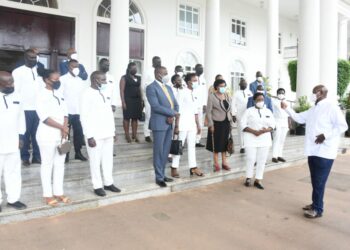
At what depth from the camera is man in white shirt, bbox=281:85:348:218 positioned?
452cm

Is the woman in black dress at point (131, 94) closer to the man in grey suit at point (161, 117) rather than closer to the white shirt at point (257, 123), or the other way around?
the man in grey suit at point (161, 117)

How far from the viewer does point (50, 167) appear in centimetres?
423

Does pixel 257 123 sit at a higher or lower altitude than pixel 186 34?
lower

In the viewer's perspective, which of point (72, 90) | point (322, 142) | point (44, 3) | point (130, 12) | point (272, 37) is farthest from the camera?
point (272, 37)

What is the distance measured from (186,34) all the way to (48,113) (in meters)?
11.4

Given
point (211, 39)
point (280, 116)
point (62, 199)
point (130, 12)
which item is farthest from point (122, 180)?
point (130, 12)

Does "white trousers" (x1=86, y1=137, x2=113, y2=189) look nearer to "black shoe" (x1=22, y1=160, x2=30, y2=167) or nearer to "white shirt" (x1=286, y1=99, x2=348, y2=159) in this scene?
"black shoe" (x1=22, y1=160, x2=30, y2=167)

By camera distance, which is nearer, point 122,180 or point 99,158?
point 99,158

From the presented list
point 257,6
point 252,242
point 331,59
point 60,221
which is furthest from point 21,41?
point 257,6

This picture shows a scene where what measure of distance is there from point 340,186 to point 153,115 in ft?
13.4

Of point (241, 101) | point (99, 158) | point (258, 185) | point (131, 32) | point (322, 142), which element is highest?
point (131, 32)

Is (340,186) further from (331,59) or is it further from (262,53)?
(262,53)

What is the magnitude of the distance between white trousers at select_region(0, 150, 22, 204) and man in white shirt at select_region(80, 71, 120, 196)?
3.12 ft

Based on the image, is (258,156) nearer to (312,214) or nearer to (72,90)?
(312,214)
